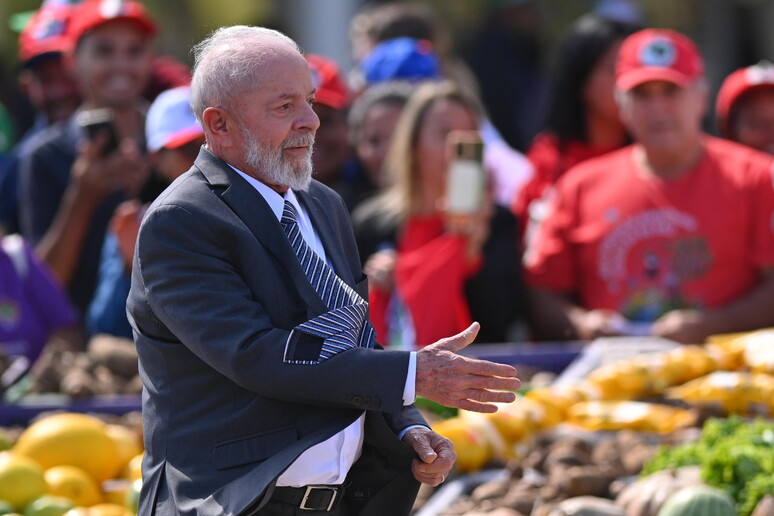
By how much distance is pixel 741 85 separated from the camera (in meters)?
6.37

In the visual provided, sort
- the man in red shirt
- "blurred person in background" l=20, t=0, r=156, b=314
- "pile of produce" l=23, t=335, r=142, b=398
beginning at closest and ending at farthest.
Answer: "pile of produce" l=23, t=335, r=142, b=398, the man in red shirt, "blurred person in background" l=20, t=0, r=156, b=314

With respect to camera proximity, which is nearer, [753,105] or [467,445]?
[467,445]

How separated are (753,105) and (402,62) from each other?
1.85 m

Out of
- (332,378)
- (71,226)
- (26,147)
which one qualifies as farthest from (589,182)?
(332,378)

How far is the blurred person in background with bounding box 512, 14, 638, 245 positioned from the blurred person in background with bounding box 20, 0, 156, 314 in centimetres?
195

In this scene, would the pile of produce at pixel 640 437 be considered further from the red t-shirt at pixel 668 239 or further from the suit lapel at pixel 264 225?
the suit lapel at pixel 264 225

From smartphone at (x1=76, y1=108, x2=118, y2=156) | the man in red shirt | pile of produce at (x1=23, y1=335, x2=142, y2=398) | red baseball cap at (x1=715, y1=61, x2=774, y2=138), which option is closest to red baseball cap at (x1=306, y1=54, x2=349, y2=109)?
smartphone at (x1=76, y1=108, x2=118, y2=156)

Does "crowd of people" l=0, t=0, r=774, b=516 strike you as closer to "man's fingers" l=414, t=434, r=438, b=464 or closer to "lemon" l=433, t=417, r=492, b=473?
"man's fingers" l=414, t=434, r=438, b=464

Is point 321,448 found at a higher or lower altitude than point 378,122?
lower

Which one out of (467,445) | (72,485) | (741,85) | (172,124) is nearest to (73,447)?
(72,485)

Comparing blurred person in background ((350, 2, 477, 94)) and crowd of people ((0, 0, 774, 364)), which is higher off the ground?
blurred person in background ((350, 2, 477, 94))

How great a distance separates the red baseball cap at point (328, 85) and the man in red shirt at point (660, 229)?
51.6 inches

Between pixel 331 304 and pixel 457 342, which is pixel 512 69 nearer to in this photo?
pixel 331 304

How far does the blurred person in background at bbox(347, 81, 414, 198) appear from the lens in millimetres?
6566
